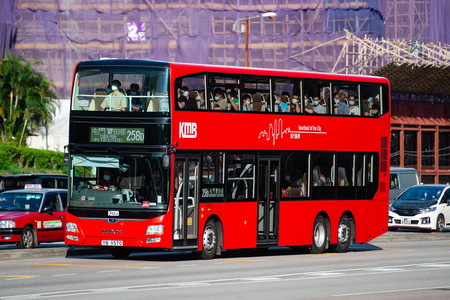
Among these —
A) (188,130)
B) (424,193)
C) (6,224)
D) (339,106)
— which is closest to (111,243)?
(188,130)

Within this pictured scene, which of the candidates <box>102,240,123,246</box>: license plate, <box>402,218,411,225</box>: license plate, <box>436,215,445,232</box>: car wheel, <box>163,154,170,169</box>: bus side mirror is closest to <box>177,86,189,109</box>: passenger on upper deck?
<box>163,154,170,169</box>: bus side mirror

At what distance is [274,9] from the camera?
213ft

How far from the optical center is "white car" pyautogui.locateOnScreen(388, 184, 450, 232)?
33.0 meters

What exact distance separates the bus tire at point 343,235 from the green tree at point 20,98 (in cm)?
3569

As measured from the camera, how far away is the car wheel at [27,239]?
2259 centimetres

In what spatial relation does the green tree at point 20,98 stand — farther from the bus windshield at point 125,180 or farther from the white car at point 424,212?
the bus windshield at point 125,180

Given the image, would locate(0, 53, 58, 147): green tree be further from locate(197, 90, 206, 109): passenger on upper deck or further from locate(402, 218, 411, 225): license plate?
locate(197, 90, 206, 109): passenger on upper deck

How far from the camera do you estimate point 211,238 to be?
63.1 feet

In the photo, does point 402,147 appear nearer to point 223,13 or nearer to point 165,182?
point 223,13

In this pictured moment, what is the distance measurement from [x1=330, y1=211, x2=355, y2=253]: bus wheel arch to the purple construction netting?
40.7m

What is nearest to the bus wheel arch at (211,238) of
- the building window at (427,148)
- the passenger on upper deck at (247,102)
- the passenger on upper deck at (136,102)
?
the passenger on upper deck at (247,102)

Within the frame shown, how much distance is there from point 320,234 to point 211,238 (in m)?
4.12

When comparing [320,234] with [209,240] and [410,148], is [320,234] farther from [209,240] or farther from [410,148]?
[410,148]

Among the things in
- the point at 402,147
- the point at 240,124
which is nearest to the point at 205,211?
the point at 240,124
